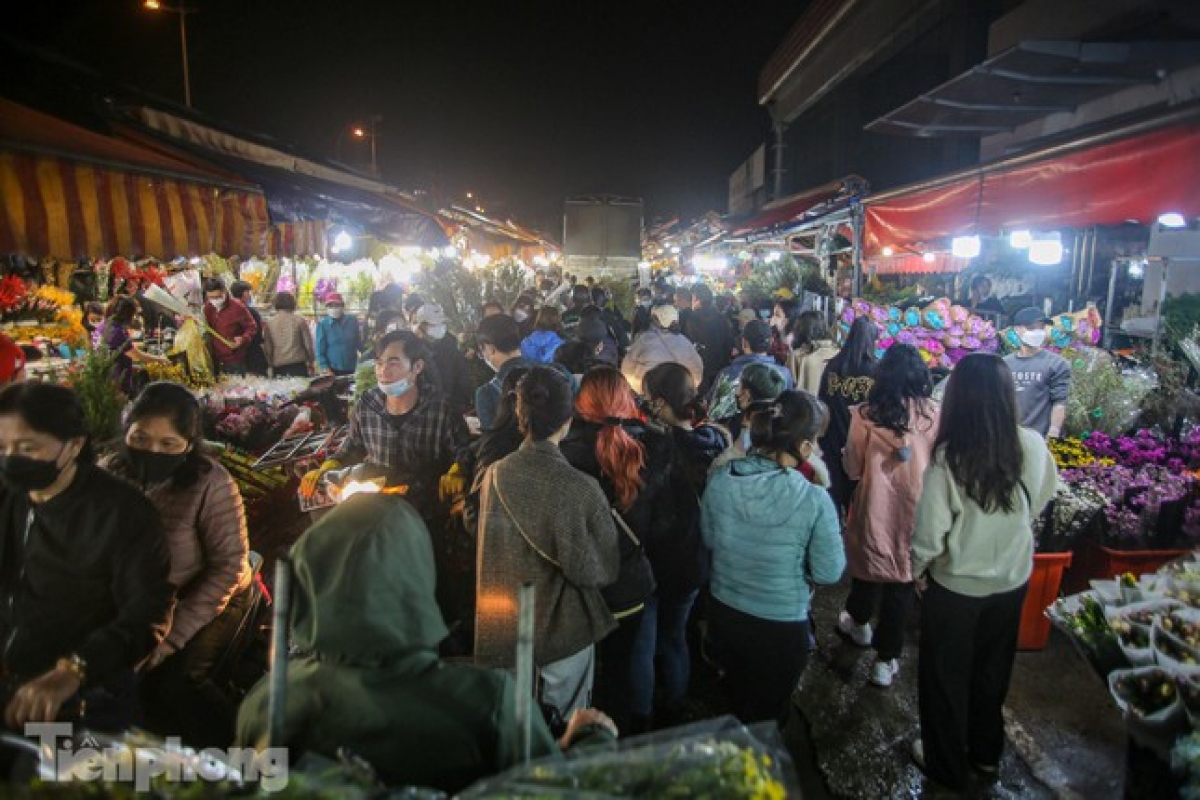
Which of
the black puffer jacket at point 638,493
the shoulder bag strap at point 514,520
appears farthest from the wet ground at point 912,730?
the shoulder bag strap at point 514,520

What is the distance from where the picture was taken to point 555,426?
2.95 m

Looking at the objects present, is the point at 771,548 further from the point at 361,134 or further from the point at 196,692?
the point at 361,134

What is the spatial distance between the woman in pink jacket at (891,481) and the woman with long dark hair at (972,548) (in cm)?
90

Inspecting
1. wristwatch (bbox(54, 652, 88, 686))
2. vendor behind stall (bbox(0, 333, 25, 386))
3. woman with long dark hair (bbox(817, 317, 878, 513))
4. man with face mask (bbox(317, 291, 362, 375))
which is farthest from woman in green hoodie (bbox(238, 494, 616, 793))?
man with face mask (bbox(317, 291, 362, 375))

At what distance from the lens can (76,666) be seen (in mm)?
2289

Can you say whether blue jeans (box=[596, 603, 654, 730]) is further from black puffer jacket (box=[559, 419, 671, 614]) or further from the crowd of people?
black puffer jacket (box=[559, 419, 671, 614])

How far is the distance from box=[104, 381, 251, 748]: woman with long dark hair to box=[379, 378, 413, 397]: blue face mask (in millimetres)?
1128

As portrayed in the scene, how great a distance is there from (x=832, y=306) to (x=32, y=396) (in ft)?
34.9

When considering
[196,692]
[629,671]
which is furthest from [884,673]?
[196,692]

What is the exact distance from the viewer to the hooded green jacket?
158cm

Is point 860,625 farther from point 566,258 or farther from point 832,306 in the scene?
point 566,258

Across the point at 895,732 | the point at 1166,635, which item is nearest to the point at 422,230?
the point at 895,732

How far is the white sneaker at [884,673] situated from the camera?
427 centimetres

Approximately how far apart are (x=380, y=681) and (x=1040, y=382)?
569 centimetres
